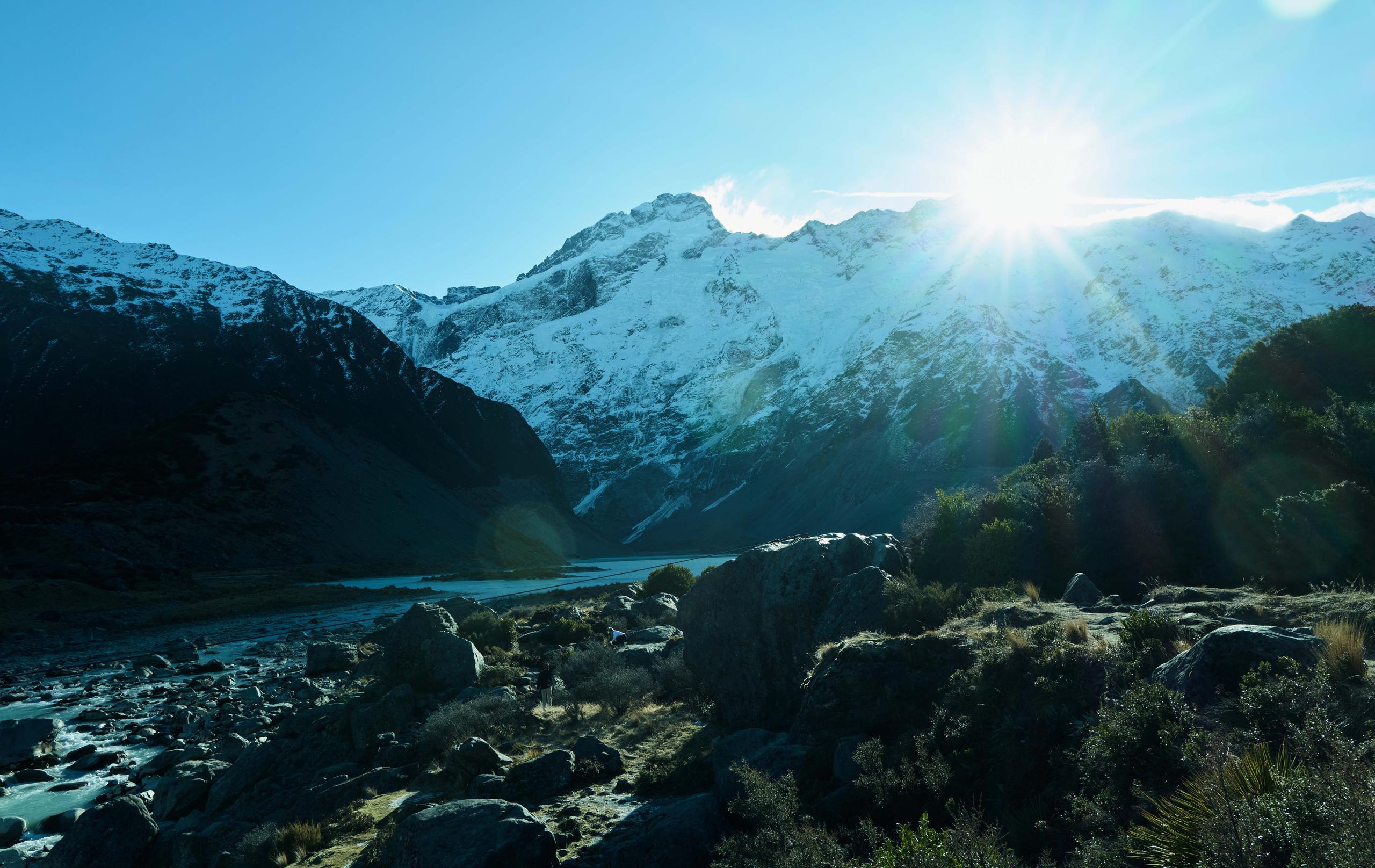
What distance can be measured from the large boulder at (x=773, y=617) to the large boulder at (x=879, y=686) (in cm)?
265

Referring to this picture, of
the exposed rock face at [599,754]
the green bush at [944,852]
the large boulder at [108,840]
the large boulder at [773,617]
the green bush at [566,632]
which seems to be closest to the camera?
the green bush at [944,852]

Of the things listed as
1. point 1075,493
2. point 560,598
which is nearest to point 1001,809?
point 1075,493

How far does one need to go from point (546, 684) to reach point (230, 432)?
96237 mm

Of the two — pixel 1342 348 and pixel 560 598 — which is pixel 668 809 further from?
pixel 560 598

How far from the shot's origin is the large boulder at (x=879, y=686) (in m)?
9.79

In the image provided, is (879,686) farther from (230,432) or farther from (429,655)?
(230,432)

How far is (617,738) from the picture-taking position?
14.2 meters

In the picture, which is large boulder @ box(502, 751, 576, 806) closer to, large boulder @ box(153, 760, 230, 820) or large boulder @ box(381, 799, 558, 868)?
large boulder @ box(381, 799, 558, 868)

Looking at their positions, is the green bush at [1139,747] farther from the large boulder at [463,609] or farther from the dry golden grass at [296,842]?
the large boulder at [463,609]

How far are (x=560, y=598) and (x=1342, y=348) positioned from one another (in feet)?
173

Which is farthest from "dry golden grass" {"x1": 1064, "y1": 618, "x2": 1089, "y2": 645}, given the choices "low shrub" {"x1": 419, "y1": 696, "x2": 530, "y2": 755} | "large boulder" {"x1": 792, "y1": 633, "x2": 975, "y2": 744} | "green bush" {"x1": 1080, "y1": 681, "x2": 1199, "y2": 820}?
"low shrub" {"x1": 419, "y1": 696, "x2": 530, "y2": 755}

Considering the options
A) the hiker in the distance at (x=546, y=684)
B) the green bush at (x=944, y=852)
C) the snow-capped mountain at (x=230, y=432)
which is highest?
the snow-capped mountain at (x=230, y=432)

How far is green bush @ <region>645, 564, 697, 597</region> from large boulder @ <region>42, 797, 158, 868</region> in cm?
3326

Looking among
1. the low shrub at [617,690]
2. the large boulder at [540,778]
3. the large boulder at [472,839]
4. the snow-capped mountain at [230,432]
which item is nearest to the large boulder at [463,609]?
the low shrub at [617,690]
